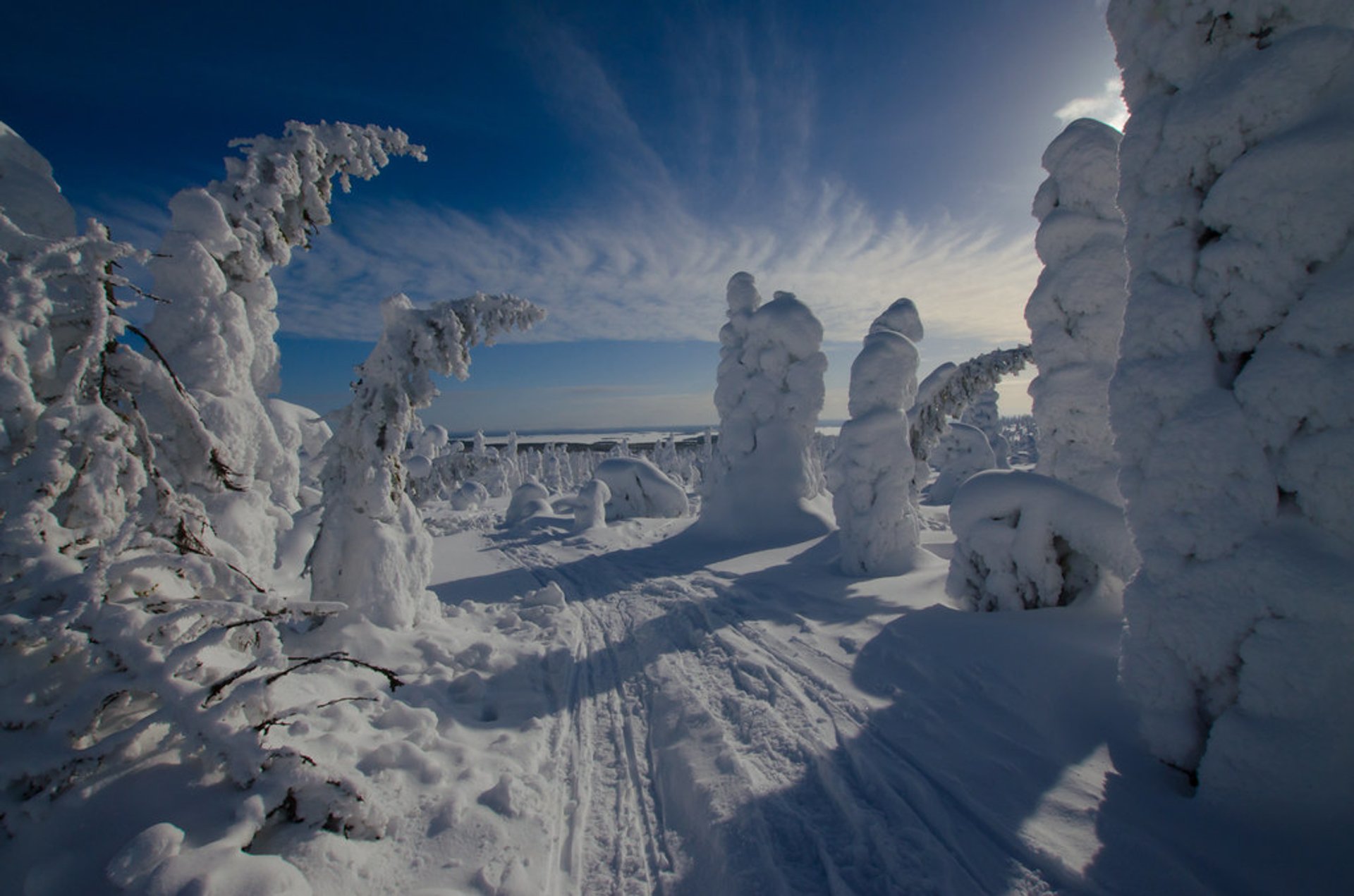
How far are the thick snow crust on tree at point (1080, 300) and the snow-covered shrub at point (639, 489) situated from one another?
16349 millimetres

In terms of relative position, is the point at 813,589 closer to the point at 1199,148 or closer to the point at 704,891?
the point at 704,891

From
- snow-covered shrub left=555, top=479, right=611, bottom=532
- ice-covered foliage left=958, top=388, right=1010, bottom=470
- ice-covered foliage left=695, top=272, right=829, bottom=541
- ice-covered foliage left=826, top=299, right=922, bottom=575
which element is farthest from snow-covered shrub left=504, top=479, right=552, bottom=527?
ice-covered foliage left=958, top=388, right=1010, bottom=470

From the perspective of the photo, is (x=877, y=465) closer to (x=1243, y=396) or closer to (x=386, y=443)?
(x=1243, y=396)

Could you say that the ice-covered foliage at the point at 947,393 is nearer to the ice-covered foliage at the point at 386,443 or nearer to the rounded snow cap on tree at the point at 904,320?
the rounded snow cap on tree at the point at 904,320

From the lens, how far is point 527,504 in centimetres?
2552

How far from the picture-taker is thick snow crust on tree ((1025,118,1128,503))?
29.4ft

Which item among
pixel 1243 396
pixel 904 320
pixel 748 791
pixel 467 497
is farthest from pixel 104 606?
pixel 467 497

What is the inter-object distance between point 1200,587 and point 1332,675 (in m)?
Result: 0.71

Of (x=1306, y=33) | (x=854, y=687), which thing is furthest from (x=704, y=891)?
(x=1306, y=33)

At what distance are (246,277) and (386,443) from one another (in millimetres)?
2718

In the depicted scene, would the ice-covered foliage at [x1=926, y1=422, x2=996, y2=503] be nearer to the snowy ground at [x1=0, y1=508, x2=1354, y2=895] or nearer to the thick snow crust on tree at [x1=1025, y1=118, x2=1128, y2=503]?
the thick snow crust on tree at [x1=1025, y1=118, x2=1128, y2=503]

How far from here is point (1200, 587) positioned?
11.7 feet

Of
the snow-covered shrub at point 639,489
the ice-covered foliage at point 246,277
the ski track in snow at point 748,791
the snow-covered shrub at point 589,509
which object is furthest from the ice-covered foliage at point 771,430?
the ice-covered foliage at point 246,277

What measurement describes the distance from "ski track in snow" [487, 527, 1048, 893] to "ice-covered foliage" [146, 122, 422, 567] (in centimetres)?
473
